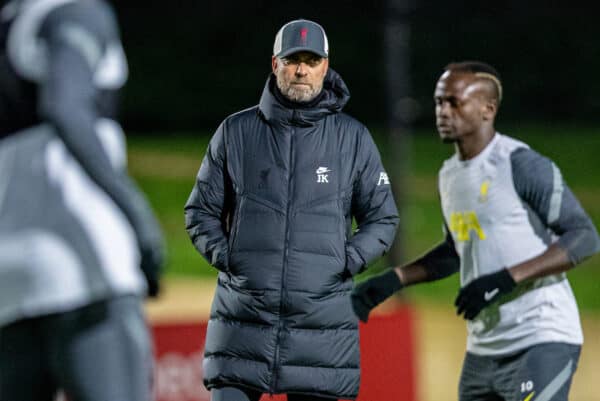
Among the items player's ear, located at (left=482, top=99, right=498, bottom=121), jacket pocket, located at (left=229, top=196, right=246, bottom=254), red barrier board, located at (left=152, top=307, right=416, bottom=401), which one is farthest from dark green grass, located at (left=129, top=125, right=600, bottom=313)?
jacket pocket, located at (left=229, top=196, right=246, bottom=254)

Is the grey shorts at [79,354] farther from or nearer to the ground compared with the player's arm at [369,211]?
nearer to the ground

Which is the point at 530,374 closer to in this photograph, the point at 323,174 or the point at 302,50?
the point at 323,174

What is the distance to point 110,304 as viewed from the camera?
288 cm

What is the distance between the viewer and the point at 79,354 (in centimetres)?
284

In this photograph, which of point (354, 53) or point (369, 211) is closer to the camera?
point (369, 211)

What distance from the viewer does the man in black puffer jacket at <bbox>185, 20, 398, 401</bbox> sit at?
3947mm

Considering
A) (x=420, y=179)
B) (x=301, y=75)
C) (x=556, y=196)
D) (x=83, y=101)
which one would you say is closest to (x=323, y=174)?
(x=301, y=75)

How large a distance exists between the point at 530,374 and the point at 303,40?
1.42 metres

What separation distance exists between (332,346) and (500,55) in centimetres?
3530

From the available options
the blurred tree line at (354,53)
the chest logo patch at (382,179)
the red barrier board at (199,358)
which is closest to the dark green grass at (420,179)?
the blurred tree line at (354,53)

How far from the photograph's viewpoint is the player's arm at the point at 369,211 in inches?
158

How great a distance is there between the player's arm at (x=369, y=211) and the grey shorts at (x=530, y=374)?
733mm

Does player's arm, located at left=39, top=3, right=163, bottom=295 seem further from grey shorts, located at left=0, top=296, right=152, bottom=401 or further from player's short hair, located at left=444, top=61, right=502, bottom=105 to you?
player's short hair, located at left=444, top=61, right=502, bottom=105

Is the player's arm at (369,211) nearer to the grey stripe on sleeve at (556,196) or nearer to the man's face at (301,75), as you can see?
the man's face at (301,75)
